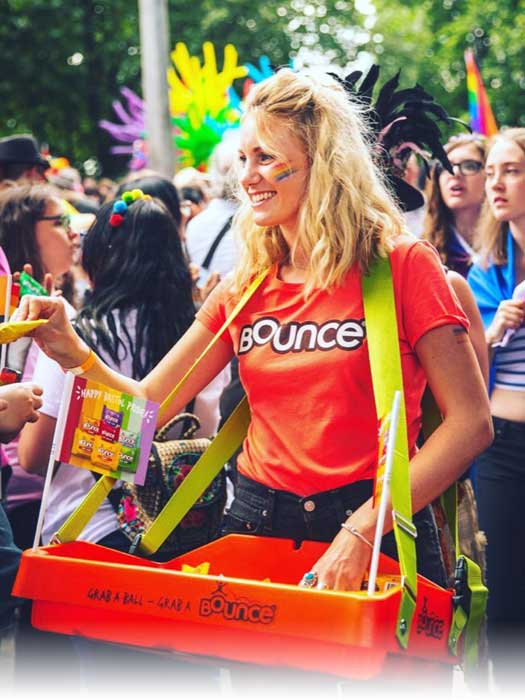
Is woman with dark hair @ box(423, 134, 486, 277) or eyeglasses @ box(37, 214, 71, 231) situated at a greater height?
eyeglasses @ box(37, 214, 71, 231)

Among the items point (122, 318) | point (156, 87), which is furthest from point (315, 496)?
point (156, 87)

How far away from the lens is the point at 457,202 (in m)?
5.63

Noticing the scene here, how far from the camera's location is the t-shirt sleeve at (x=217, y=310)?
9.51ft

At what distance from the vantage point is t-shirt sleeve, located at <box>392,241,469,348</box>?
253 centimetres

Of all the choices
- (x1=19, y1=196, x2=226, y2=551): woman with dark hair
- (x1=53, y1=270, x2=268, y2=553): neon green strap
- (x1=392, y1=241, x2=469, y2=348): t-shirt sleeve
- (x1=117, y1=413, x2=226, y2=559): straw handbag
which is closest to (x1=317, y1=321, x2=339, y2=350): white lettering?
(x1=392, y1=241, x2=469, y2=348): t-shirt sleeve

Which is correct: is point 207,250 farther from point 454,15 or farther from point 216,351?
point 454,15

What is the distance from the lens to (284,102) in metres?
2.70

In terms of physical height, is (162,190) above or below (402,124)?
below

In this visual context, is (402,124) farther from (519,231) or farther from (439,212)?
(439,212)

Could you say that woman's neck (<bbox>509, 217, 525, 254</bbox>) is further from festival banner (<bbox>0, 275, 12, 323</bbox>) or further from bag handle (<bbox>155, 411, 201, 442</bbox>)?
festival banner (<bbox>0, 275, 12, 323</bbox>)

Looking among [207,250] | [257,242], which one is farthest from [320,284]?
[207,250]

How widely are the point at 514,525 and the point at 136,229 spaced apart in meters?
1.82

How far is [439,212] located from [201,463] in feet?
10.5

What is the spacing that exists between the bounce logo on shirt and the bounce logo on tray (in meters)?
0.65
